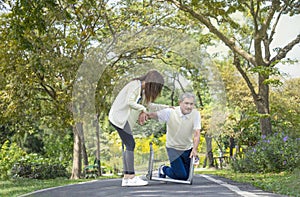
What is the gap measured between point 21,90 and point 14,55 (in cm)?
115

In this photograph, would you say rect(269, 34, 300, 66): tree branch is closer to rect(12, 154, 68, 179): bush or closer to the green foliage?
rect(12, 154, 68, 179): bush

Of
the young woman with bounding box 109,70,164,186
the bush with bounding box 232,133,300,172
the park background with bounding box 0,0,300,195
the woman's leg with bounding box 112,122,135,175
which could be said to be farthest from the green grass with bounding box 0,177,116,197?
the young woman with bounding box 109,70,164,186

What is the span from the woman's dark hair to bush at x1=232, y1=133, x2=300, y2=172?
854cm

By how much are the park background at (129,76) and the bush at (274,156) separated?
3cm

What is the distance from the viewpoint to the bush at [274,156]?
13.0 m

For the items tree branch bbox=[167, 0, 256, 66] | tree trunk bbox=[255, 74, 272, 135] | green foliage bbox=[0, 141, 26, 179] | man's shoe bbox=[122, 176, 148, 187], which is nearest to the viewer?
man's shoe bbox=[122, 176, 148, 187]

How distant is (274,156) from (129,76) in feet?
29.2

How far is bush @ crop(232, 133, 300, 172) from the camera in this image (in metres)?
13.0

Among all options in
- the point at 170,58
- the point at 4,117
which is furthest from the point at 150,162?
the point at 4,117

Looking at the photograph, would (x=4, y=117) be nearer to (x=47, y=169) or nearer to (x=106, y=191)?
(x=47, y=169)

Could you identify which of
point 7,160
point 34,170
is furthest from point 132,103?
point 7,160

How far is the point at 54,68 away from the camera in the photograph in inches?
654

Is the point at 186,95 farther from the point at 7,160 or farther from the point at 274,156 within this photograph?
the point at 7,160

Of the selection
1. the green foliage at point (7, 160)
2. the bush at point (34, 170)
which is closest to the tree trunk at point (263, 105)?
the bush at point (34, 170)
